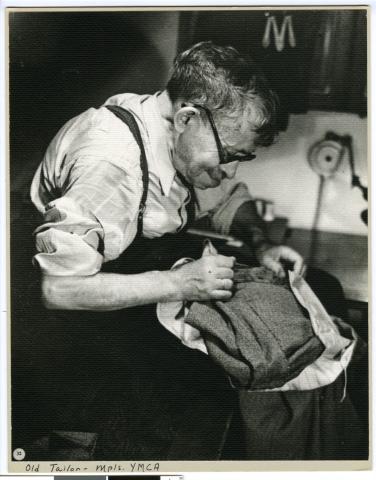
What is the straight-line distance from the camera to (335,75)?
1.87 m

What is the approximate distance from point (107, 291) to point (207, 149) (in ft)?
1.71

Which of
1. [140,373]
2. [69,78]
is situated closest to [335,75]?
[69,78]

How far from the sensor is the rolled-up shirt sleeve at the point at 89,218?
5.82ft

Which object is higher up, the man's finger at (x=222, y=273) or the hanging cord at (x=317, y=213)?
the hanging cord at (x=317, y=213)

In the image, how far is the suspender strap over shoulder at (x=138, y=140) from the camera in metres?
1.82

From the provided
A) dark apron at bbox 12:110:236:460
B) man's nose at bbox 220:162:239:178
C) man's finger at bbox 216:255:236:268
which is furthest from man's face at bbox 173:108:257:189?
man's finger at bbox 216:255:236:268

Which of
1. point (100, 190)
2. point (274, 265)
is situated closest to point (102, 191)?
point (100, 190)

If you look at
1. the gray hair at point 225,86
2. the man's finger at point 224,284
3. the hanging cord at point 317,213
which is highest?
the gray hair at point 225,86

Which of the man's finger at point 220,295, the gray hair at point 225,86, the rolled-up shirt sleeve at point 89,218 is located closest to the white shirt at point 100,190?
the rolled-up shirt sleeve at point 89,218

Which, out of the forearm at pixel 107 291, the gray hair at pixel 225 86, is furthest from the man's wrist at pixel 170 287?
the gray hair at pixel 225 86

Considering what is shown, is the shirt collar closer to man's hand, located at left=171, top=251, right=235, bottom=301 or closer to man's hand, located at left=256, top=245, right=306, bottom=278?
man's hand, located at left=171, top=251, right=235, bottom=301

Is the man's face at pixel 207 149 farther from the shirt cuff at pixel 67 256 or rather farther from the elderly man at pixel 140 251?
the shirt cuff at pixel 67 256

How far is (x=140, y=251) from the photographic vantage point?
183 cm

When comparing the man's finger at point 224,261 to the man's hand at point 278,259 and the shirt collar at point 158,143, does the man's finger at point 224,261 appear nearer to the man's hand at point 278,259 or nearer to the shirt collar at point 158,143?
the man's hand at point 278,259
